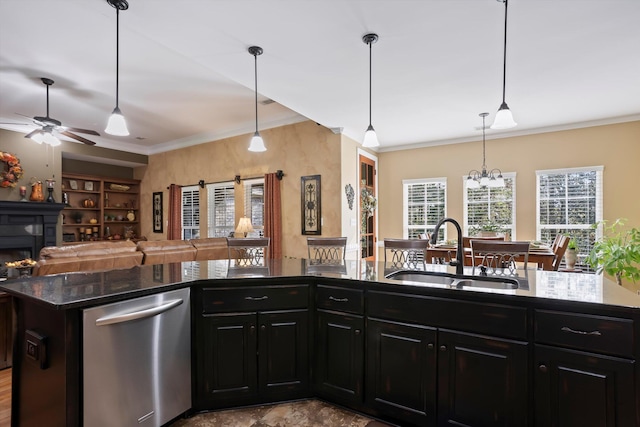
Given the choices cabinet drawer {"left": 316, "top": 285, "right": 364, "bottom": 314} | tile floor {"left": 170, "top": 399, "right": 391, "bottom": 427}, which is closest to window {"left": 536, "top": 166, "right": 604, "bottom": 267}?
cabinet drawer {"left": 316, "top": 285, "right": 364, "bottom": 314}

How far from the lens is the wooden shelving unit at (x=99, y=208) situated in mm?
7840

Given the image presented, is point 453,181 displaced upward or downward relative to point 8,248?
upward

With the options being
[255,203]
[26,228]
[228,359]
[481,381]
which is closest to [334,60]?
[228,359]

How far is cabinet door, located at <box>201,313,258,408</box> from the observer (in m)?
2.33

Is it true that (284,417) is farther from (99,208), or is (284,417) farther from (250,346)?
(99,208)

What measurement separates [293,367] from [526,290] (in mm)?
1680

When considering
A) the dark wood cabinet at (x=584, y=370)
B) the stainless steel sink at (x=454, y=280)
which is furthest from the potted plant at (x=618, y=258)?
the dark wood cabinet at (x=584, y=370)

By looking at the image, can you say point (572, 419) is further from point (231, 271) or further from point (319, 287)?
point (231, 271)

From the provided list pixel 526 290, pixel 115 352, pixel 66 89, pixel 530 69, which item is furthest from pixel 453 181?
pixel 66 89

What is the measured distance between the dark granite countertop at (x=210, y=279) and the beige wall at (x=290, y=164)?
266cm

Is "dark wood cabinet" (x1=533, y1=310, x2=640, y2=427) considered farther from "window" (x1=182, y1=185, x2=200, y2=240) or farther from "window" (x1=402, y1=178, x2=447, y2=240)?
"window" (x1=182, y1=185, x2=200, y2=240)

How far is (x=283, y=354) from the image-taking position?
242 centimetres

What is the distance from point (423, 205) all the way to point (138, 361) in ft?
19.8

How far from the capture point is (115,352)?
1833 millimetres
